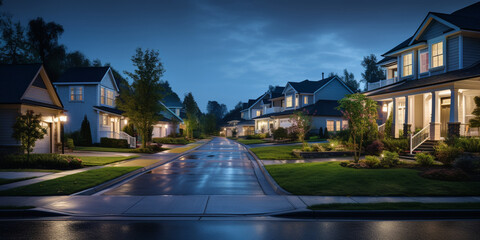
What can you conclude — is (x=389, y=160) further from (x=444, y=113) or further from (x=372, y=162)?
(x=444, y=113)

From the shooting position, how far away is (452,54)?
19062 mm

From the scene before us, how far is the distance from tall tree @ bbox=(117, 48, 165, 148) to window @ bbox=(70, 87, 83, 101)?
25.5 ft

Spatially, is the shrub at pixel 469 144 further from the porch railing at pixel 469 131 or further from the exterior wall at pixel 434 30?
the exterior wall at pixel 434 30

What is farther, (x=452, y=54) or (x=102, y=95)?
→ (x=102, y=95)

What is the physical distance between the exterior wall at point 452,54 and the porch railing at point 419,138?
4.78 m

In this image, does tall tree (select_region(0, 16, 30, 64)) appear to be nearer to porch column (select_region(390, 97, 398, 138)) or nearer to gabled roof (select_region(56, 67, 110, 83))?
gabled roof (select_region(56, 67, 110, 83))

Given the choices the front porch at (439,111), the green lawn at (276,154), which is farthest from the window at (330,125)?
the green lawn at (276,154)

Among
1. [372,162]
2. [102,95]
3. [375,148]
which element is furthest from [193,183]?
[102,95]

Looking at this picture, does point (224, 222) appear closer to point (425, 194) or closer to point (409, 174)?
point (425, 194)

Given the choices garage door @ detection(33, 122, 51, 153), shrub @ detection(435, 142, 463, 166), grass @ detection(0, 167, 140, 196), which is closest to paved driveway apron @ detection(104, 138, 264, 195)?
grass @ detection(0, 167, 140, 196)

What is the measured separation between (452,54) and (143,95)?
2469cm

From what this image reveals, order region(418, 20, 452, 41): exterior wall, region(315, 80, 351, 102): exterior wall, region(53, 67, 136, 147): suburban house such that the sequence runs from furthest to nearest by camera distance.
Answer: region(315, 80, 351, 102): exterior wall
region(53, 67, 136, 147): suburban house
region(418, 20, 452, 41): exterior wall

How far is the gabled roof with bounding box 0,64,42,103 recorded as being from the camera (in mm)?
18859

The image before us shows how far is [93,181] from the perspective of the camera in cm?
1091
